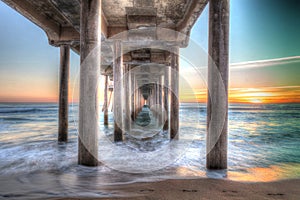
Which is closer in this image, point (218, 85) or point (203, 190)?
point (203, 190)

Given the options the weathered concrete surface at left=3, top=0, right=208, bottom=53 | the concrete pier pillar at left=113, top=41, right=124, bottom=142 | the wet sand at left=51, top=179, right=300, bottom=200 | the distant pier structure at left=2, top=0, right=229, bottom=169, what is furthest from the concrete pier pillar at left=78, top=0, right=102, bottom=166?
the concrete pier pillar at left=113, top=41, right=124, bottom=142

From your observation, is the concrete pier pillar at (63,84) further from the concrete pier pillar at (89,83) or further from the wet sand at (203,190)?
the wet sand at (203,190)

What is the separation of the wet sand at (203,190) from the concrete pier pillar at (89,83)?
1.41 metres

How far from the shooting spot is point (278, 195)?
2900 millimetres

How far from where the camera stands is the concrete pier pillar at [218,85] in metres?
3.93

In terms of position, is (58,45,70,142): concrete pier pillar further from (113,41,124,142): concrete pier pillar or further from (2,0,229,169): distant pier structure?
(113,41,124,142): concrete pier pillar

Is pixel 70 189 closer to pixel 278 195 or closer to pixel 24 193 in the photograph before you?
pixel 24 193

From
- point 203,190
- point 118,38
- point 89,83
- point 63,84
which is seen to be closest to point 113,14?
point 118,38

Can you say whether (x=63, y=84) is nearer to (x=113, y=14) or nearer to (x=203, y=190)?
(x=113, y=14)

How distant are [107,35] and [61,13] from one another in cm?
178

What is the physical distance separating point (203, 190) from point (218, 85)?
1.93 meters

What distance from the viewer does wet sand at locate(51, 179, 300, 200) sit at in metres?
2.69

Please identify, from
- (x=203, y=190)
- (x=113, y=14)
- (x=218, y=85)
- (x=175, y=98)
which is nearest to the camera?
(x=203, y=190)

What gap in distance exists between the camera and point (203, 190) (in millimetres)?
2889
